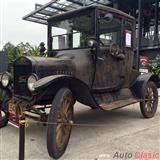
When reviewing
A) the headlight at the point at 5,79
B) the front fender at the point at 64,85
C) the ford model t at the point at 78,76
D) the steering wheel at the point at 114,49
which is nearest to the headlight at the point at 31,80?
the ford model t at the point at 78,76

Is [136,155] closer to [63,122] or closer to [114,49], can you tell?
[63,122]

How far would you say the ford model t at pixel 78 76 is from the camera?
437cm

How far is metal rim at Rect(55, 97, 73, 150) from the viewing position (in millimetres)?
4203

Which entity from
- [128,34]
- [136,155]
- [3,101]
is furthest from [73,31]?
[136,155]

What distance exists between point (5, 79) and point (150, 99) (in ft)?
11.0

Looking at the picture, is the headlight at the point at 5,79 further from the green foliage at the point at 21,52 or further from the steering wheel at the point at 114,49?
the steering wheel at the point at 114,49

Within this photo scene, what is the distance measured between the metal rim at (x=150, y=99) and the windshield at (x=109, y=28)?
1.51 metres

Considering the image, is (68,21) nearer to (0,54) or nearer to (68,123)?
(68,123)

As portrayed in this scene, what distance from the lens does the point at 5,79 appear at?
563 centimetres

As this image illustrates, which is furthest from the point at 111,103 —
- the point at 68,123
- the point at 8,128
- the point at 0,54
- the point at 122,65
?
the point at 0,54

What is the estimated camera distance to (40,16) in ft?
83.2

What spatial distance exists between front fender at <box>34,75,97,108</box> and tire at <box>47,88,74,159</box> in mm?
171

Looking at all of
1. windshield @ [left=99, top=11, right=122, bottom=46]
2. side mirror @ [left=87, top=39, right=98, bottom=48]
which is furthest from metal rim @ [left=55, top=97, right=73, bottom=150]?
windshield @ [left=99, top=11, right=122, bottom=46]

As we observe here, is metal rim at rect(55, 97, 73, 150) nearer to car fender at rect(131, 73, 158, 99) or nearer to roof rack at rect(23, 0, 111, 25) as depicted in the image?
car fender at rect(131, 73, 158, 99)
